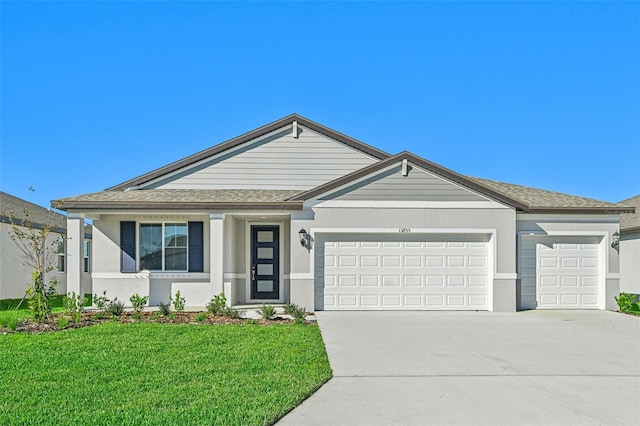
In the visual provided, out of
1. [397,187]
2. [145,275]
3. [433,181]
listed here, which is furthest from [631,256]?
[145,275]

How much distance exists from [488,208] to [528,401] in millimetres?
8113

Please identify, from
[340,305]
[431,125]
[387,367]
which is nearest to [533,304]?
[340,305]

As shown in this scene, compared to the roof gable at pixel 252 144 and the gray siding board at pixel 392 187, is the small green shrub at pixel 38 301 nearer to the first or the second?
the roof gable at pixel 252 144

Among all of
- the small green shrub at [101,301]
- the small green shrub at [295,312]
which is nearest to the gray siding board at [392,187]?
the small green shrub at [295,312]

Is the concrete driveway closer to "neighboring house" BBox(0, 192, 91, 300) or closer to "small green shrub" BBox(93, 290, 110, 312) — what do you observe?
"small green shrub" BBox(93, 290, 110, 312)

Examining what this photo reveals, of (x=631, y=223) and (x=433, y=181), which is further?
(x=631, y=223)

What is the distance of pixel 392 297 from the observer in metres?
12.8

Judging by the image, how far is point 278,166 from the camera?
1547cm

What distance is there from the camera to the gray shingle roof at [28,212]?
58.9 feet

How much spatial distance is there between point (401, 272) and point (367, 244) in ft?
3.94

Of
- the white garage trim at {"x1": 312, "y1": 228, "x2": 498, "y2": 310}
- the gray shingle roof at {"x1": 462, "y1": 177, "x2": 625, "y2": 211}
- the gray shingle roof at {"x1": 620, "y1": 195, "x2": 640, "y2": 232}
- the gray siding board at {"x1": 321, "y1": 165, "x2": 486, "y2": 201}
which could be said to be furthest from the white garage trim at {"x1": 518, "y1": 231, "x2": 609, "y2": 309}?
the gray shingle roof at {"x1": 620, "y1": 195, "x2": 640, "y2": 232}

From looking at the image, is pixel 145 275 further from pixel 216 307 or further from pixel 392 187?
pixel 392 187

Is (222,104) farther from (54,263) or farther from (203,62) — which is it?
(54,263)

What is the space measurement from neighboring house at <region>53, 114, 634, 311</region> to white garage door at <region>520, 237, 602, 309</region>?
0.03m
